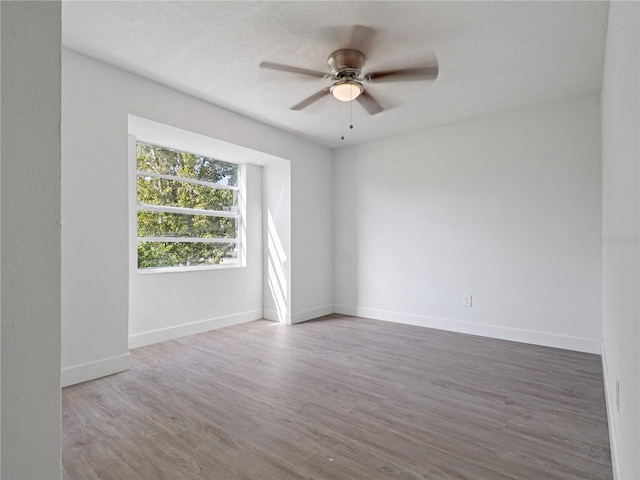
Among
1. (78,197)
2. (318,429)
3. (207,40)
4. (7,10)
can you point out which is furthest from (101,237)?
(7,10)

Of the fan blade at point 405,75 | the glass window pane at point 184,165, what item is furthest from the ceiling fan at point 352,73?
the glass window pane at point 184,165

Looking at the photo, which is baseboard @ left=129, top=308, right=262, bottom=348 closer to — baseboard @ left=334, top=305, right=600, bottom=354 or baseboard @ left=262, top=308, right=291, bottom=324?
baseboard @ left=262, top=308, right=291, bottom=324

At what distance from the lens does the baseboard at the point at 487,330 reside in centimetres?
348

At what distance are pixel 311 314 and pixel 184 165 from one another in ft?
8.48

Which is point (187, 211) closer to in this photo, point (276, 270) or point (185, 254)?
point (185, 254)

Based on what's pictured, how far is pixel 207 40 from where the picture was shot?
253 cm

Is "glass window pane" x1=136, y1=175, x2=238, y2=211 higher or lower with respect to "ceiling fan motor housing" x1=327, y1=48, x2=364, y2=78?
lower

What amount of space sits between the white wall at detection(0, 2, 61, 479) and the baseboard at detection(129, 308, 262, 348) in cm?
324

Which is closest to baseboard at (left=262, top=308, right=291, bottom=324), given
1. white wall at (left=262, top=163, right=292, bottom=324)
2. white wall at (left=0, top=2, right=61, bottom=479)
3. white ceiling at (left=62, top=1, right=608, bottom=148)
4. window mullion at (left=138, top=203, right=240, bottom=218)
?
white wall at (left=262, top=163, right=292, bottom=324)

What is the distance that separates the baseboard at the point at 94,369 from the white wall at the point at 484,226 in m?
3.06

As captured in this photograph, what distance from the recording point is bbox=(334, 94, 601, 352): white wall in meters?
3.49

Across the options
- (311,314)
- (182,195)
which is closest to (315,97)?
(182,195)

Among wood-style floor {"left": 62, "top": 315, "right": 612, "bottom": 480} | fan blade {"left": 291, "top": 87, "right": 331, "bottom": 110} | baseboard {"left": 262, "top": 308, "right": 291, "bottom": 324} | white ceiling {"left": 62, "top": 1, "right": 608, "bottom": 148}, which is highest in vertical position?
white ceiling {"left": 62, "top": 1, "right": 608, "bottom": 148}

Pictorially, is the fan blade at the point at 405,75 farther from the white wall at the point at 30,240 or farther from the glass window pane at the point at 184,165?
the glass window pane at the point at 184,165
